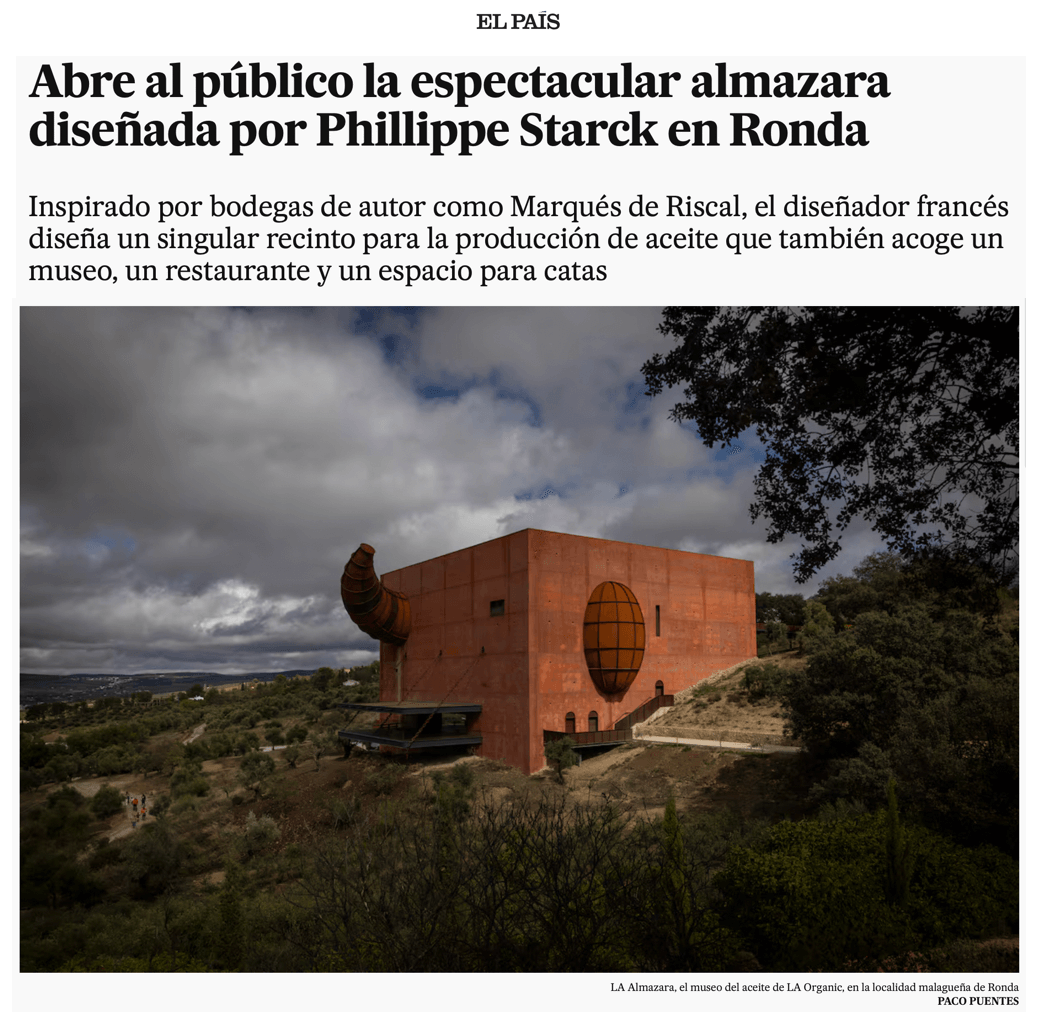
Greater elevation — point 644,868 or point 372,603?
point 372,603

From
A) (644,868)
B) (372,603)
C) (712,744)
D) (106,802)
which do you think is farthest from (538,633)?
(106,802)

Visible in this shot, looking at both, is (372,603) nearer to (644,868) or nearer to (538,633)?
(538,633)

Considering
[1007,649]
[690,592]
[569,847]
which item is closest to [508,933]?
[569,847]

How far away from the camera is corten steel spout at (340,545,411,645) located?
91.2ft

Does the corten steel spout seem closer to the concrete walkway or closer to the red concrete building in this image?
the red concrete building

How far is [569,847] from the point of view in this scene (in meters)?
8.99

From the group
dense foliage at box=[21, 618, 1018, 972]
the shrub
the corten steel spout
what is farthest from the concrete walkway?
the shrub

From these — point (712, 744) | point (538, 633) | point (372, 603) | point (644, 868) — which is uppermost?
point (372, 603)

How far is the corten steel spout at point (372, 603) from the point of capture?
1094 inches

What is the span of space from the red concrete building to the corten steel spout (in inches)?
2.5

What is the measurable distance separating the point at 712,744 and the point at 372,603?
15741mm

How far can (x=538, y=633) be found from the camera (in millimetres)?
24594
